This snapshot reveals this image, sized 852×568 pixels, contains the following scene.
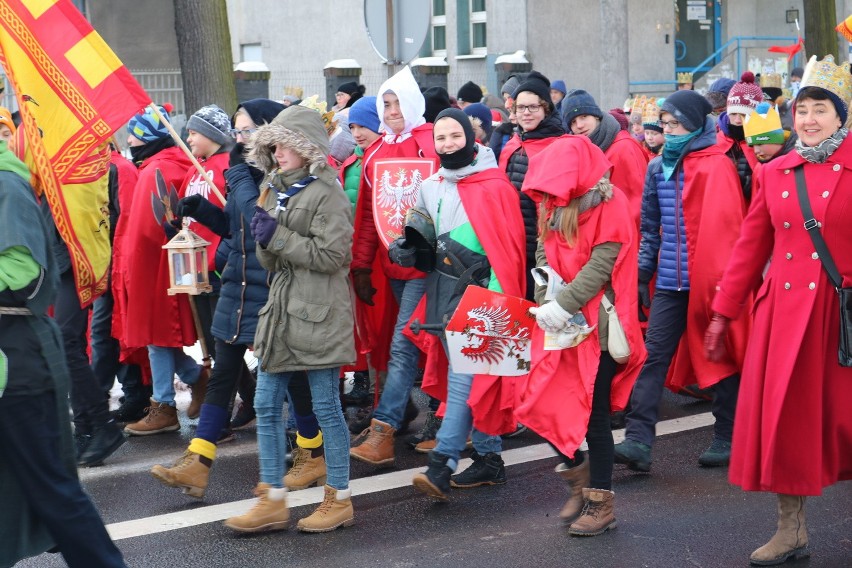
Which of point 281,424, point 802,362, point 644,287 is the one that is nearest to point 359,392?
point 644,287

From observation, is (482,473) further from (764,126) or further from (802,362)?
(764,126)

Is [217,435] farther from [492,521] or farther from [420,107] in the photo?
[420,107]

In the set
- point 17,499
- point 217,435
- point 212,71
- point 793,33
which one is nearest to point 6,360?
point 17,499

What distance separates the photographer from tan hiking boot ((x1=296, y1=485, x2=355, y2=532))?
18.2ft

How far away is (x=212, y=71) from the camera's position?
12562mm

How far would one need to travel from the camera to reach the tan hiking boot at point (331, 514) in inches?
219

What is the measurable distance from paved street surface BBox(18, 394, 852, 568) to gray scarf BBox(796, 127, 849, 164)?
1.64 metres

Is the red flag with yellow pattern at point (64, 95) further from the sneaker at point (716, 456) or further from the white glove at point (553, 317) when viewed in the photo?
the sneaker at point (716, 456)

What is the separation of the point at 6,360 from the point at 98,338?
3.71 meters

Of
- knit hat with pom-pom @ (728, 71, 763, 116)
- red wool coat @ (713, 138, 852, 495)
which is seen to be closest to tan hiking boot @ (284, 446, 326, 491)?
red wool coat @ (713, 138, 852, 495)

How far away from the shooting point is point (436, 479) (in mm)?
5848

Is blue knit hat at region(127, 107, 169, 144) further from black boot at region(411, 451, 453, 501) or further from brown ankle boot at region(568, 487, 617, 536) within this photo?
brown ankle boot at region(568, 487, 617, 536)

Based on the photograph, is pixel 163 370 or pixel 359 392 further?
pixel 359 392

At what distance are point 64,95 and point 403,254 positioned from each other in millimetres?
1954
